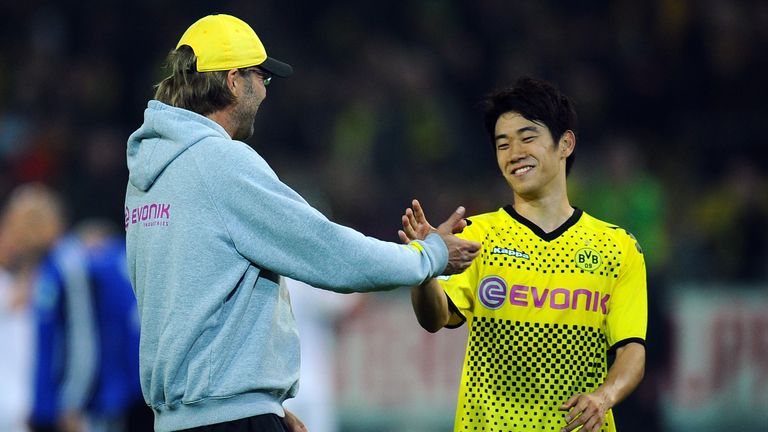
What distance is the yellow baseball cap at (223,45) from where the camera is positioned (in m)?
4.27

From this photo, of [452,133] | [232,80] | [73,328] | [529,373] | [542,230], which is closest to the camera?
[232,80]

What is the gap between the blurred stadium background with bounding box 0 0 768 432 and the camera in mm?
10469

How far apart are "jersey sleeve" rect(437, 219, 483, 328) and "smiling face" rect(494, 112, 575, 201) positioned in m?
0.28

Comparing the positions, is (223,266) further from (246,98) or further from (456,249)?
(456,249)

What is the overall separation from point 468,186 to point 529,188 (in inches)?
293

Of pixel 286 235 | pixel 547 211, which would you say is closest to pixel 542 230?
pixel 547 211

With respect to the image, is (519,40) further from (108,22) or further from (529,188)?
(529,188)

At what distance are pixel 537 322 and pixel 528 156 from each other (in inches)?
24.4

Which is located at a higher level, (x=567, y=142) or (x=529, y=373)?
(x=567, y=142)

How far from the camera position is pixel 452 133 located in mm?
12945

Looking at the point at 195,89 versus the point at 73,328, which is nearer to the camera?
the point at 195,89

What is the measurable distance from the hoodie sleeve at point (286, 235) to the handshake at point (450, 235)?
25 centimetres

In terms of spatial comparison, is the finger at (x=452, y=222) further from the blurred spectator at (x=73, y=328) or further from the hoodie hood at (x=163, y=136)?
the blurred spectator at (x=73, y=328)

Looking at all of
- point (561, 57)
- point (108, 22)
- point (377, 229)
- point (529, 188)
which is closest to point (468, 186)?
point (377, 229)
